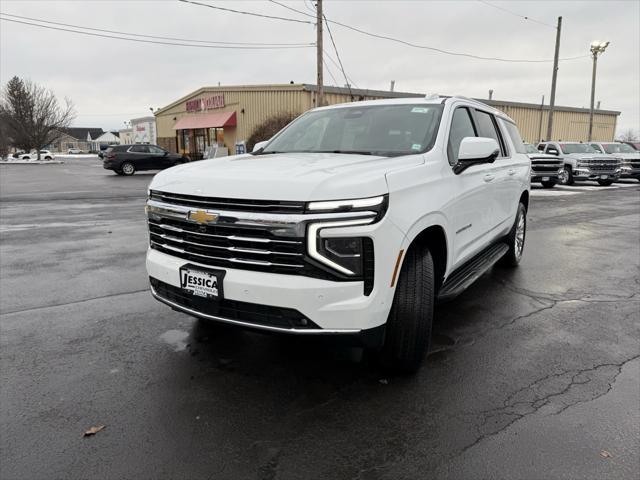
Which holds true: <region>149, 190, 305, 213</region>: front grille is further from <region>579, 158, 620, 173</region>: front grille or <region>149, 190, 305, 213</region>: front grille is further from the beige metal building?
the beige metal building

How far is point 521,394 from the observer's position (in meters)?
3.22

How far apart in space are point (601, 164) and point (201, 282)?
22.3 meters

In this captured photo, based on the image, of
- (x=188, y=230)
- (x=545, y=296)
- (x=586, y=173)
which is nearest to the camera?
(x=188, y=230)

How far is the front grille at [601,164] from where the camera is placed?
2091 cm

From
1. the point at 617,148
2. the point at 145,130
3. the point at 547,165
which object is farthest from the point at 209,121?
the point at 145,130

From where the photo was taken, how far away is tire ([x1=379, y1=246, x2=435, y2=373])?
3.10 m

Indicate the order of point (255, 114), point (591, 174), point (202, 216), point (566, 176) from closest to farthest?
1. point (202, 216)
2. point (591, 174)
3. point (566, 176)
4. point (255, 114)

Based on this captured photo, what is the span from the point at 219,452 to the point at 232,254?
1.09m

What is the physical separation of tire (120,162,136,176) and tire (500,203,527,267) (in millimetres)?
24648

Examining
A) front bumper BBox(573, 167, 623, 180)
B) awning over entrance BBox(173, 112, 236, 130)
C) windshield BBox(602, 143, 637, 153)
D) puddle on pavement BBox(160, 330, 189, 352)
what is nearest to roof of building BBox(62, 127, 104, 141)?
awning over entrance BBox(173, 112, 236, 130)

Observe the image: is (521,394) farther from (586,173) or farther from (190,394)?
(586,173)

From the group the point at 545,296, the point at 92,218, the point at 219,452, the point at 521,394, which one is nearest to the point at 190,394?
the point at 219,452

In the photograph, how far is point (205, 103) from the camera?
3528 centimetres

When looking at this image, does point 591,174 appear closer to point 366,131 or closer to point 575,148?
point 575,148
